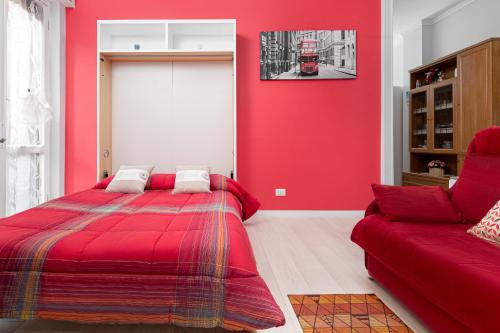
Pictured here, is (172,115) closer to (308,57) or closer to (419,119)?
(308,57)

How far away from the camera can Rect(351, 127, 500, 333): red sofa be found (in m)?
1.32

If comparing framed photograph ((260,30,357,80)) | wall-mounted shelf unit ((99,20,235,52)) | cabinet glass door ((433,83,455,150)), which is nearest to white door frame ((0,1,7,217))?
wall-mounted shelf unit ((99,20,235,52))

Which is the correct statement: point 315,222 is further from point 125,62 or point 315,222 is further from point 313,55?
point 125,62

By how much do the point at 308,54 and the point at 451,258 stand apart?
3504 millimetres

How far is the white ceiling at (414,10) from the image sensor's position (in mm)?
5113

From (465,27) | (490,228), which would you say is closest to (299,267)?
(490,228)

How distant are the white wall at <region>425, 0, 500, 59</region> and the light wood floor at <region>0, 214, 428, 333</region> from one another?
2991 millimetres

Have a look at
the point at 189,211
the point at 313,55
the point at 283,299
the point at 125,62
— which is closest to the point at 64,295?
the point at 189,211

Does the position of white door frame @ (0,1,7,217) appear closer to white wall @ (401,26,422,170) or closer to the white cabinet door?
the white cabinet door

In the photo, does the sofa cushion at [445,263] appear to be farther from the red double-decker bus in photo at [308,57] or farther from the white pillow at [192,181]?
the red double-decker bus in photo at [308,57]

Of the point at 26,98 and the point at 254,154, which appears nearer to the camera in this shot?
the point at 26,98

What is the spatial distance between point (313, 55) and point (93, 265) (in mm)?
3804

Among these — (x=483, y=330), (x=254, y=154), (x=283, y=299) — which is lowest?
(x=283, y=299)

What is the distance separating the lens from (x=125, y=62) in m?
4.46
